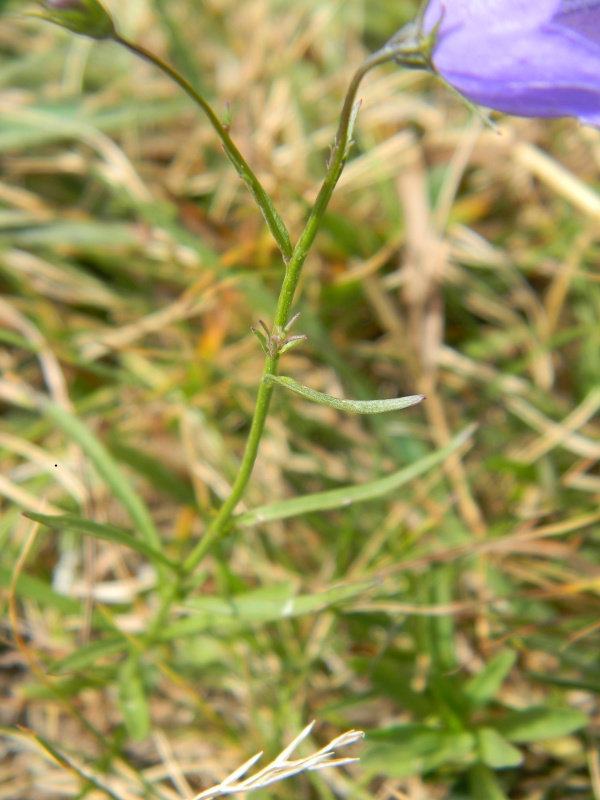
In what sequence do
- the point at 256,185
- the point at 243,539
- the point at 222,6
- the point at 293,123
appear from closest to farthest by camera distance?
1. the point at 256,185
2. the point at 243,539
3. the point at 293,123
4. the point at 222,6

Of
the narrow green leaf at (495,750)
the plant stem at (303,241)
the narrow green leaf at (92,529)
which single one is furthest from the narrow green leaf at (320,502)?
the narrow green leaf at (495,750)

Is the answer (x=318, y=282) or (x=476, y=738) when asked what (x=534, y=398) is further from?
(x=476, y=738)

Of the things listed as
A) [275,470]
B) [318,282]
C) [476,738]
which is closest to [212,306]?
[318,282]

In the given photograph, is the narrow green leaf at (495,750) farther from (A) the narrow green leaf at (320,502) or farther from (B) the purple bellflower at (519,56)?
(B) the purple bellflower at (519,56)

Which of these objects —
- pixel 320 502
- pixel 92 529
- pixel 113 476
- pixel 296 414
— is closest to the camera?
pixel 92 529

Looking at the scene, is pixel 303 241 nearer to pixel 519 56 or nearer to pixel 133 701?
pixel 519 56

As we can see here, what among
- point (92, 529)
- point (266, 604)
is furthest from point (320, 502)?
point (92, 529)
